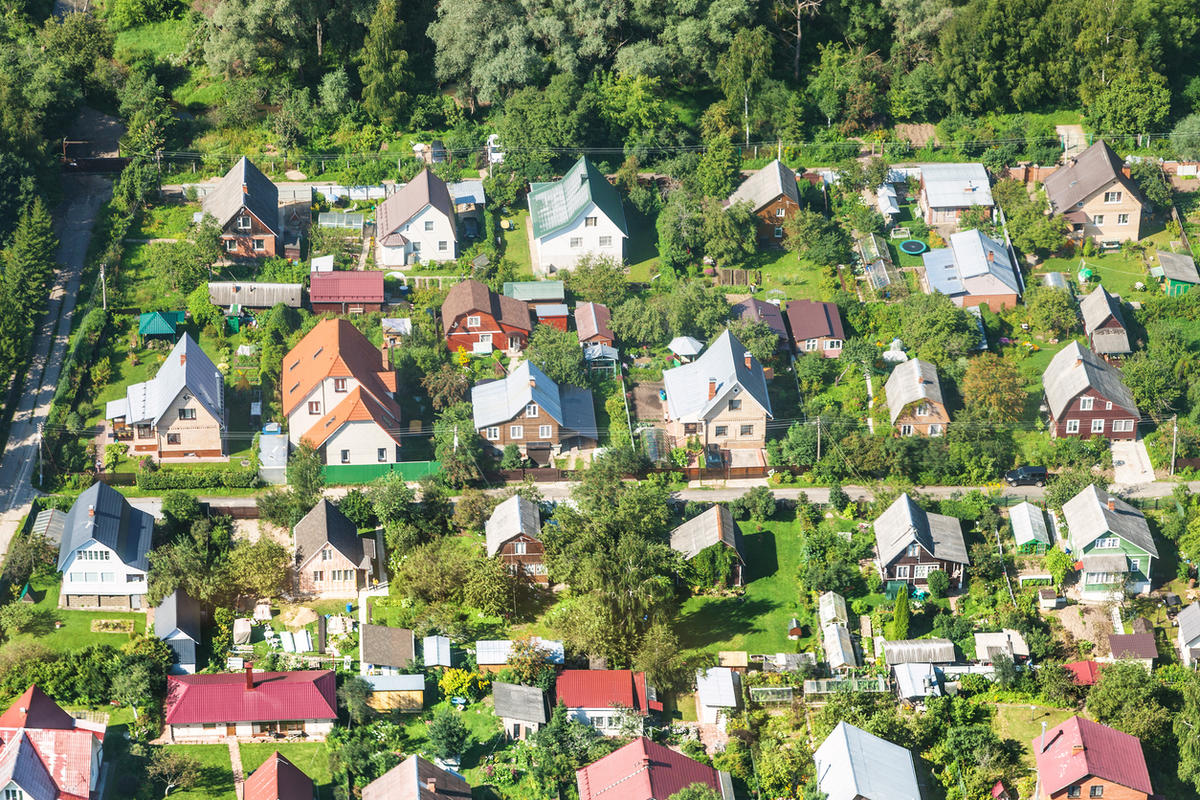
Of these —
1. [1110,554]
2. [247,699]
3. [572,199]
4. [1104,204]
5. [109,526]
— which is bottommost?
[247,699]

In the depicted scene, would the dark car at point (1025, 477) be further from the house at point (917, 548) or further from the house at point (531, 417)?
the house at point (531, 417)

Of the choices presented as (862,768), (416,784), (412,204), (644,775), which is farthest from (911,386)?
(416,784)

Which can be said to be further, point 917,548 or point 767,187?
point 767,187

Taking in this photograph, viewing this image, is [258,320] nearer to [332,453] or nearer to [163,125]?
[332,453]

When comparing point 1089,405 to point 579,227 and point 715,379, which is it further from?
point 579,227

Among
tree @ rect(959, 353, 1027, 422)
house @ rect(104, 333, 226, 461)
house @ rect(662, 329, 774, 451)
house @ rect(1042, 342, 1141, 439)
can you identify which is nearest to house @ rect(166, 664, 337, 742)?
house @ rect(104, 333, 226, 461)

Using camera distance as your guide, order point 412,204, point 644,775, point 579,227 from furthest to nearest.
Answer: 1. point 412,204
2. point 579,227
3. point 644,775

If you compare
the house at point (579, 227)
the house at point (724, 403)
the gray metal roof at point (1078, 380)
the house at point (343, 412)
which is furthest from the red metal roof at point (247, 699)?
the gray metal roof at point (1078, 380)
